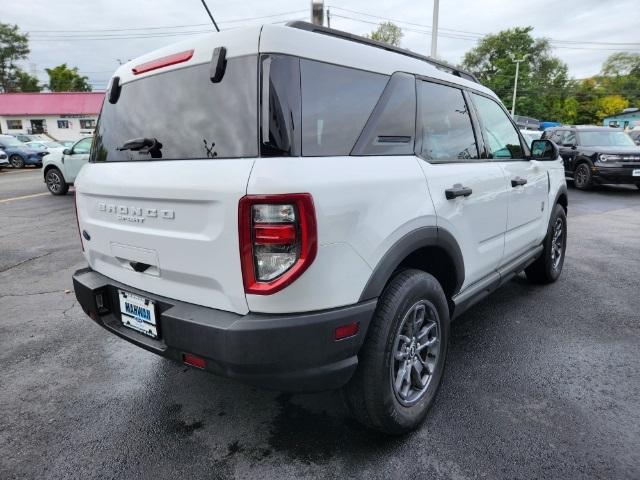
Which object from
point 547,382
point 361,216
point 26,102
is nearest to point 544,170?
point 547,382

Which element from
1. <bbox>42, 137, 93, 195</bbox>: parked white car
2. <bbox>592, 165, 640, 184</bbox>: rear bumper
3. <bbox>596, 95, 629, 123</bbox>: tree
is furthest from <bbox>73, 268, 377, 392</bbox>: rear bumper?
<bbox>596, 95, 629, 123</bbox>: tree

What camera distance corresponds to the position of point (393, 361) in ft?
6.90

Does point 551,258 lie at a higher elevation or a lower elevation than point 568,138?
lower

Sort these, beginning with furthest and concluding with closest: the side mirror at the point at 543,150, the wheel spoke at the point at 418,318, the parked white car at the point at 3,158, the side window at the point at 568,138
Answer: the parked white car at the point at 3,158 → the side window at the point at 568,138 → the side mirror at the point at 543,150 → the wheel spoke at the point at 418,318

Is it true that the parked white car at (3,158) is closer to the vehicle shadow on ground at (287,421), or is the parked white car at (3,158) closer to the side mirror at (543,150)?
the vehicle shadow on ground at (287,421)

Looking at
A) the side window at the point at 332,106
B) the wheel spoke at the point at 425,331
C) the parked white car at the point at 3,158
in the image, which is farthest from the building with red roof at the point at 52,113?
the wheel spoke at the point at 425,331

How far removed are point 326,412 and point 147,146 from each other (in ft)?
5.65

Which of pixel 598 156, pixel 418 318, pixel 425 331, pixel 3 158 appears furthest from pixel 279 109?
pixel 3 158

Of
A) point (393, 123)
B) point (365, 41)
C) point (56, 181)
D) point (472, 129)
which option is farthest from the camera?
point (56, 181)

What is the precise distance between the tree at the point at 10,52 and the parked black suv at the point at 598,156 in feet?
259

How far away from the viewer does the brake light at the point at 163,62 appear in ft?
6.82

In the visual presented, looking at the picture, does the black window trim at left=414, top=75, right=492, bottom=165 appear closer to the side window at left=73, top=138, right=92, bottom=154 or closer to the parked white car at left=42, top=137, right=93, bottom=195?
the parked white car at left=42, top=137, right=93, bottom=195

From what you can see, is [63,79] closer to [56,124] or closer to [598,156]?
[56,124]

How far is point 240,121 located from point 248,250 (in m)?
0.55
